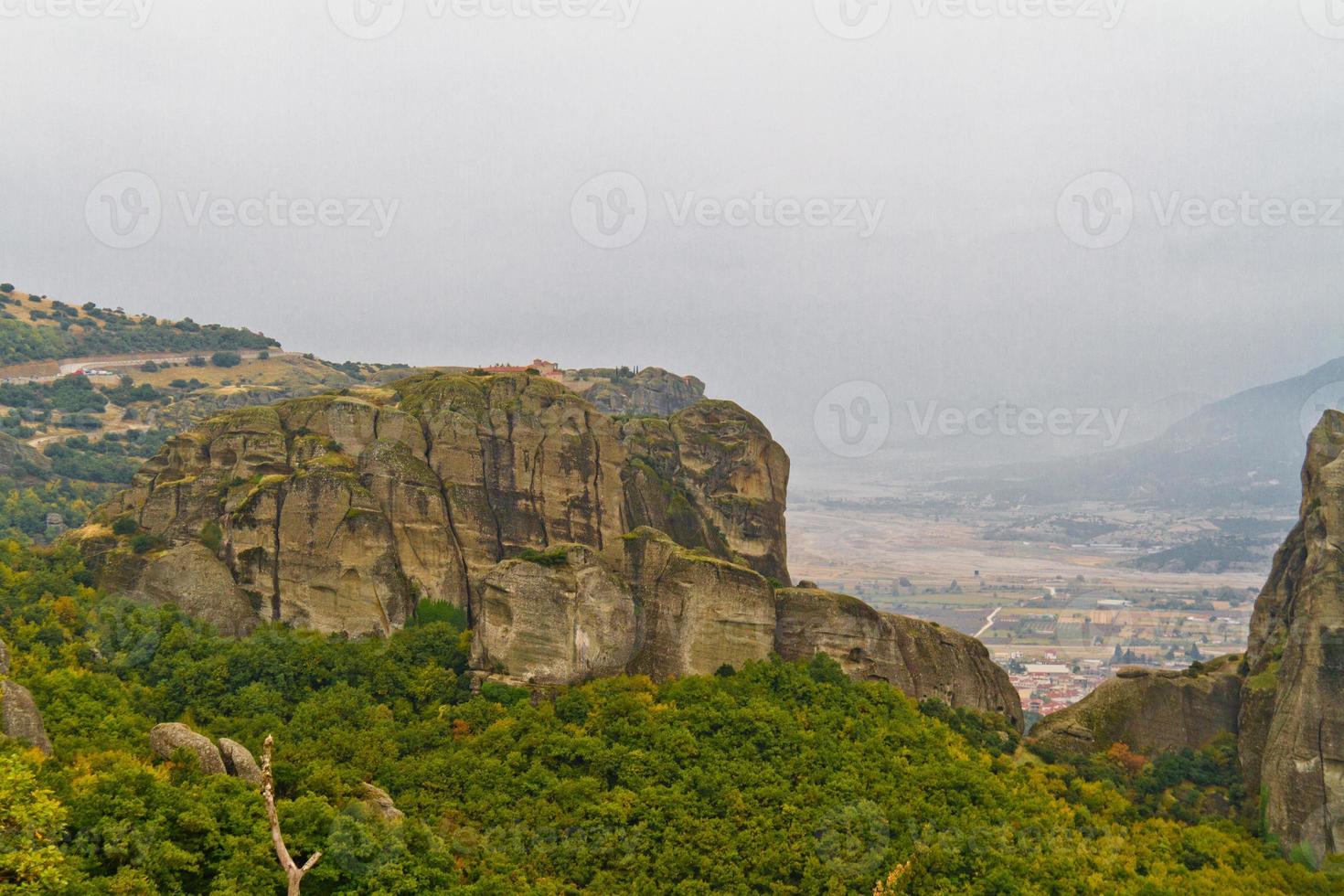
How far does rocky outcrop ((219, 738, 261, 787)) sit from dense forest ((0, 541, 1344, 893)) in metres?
0.92

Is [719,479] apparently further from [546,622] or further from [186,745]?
[186,745]

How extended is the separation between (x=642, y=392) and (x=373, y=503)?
4881cm

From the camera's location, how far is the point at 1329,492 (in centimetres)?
3303

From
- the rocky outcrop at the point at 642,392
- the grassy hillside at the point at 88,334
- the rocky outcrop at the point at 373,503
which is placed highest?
the grassy hillside at the point at 88,334

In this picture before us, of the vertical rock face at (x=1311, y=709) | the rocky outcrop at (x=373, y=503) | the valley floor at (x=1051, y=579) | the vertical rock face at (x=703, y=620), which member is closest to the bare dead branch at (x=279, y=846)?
the rocky outcrop at (x=373, y=503)

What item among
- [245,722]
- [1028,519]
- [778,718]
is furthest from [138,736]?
[1028,519]

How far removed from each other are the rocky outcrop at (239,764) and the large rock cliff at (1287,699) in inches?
1226

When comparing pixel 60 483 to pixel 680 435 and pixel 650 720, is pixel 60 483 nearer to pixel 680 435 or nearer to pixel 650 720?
pixel 680 435

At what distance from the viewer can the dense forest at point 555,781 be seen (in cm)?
2200

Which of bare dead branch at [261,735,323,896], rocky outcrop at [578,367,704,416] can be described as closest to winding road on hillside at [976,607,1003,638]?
rocky outcrop at [578,367,704,416]

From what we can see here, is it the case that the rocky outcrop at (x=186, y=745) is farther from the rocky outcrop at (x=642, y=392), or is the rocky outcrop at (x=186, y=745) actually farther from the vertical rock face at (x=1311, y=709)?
the rocky outcrop at (x=642, y=392)

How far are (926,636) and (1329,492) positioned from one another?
53.1 ft

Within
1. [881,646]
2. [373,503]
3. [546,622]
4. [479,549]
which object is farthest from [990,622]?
[373,503]

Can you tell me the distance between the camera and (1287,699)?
1291 inches
